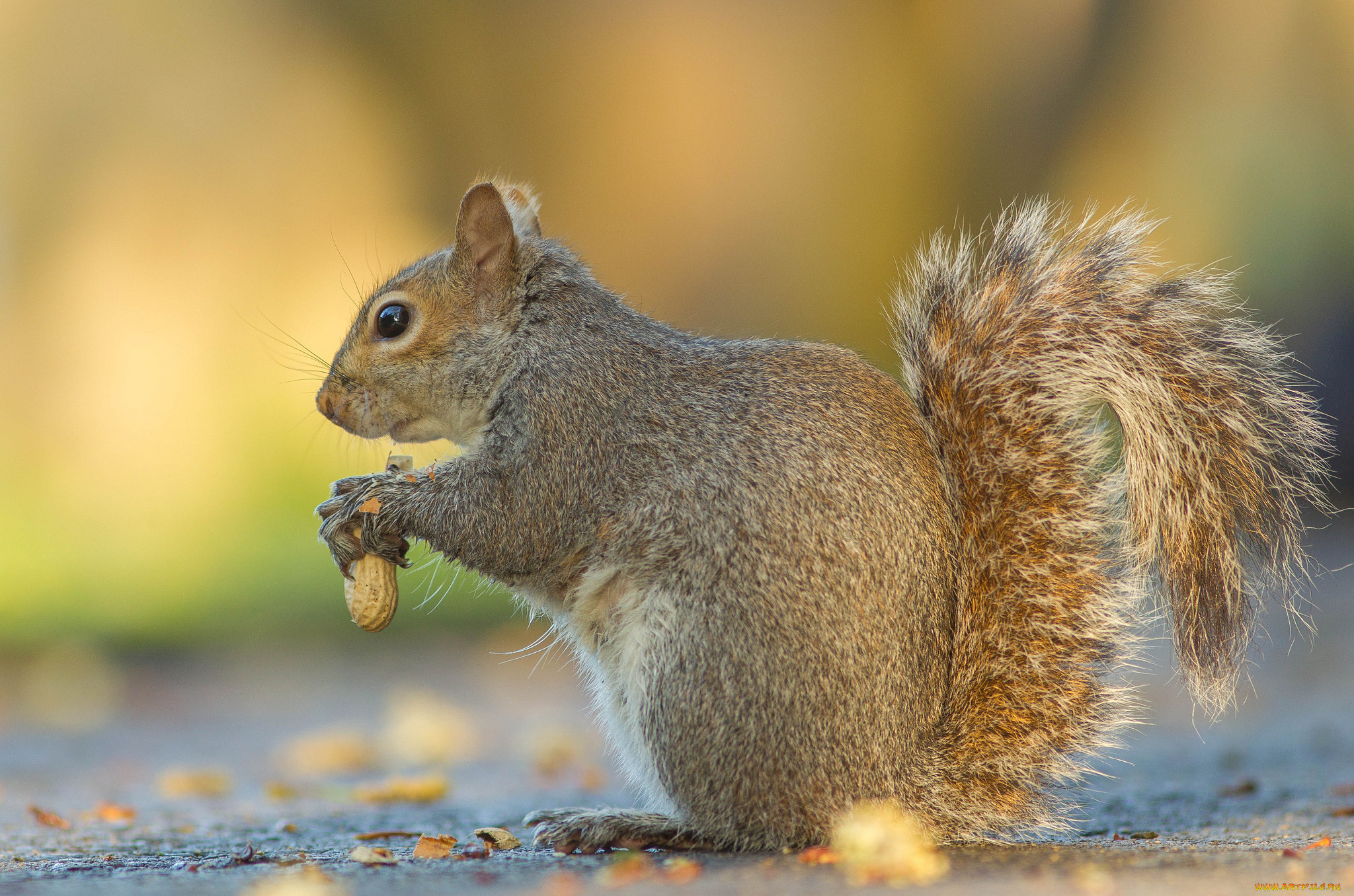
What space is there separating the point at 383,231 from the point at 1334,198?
19.7ft

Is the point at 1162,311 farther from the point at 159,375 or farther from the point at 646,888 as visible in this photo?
the point at 159,375

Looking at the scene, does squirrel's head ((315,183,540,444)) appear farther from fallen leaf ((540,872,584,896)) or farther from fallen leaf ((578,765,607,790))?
fallen leaf ((578,765,607,790))

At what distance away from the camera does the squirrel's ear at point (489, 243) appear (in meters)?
2.36

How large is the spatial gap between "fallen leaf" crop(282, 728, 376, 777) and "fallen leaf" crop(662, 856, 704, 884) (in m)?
1.99

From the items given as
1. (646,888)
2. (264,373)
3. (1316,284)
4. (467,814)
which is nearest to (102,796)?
(467,814)

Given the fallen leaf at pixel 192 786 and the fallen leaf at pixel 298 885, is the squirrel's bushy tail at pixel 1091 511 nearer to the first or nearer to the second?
the fallen leaf at pixel 298 885

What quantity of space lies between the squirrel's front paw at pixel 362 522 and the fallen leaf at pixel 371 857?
0.54 meters

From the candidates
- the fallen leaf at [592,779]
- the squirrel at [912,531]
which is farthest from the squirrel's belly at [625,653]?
the fallen leaf at [592,779]

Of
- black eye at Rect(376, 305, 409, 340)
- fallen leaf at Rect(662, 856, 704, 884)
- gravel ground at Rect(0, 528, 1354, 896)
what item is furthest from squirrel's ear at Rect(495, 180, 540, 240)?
fallen leaf at Rect(662, 856, 704, 884)

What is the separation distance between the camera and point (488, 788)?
3205 millimetres

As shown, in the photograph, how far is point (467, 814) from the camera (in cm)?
266

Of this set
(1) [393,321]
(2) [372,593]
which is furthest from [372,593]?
(1) [393,321]

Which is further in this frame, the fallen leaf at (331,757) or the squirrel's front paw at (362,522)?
the fallen leaf at (331,757)

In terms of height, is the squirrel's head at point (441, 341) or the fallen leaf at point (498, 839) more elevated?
the squirrel's head at point (441, 341)
